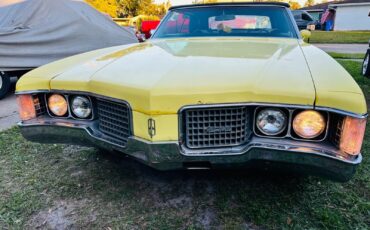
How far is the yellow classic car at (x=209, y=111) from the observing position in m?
1.66

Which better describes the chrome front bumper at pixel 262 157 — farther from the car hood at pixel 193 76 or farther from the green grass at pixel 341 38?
the green grass at pixel 341 38

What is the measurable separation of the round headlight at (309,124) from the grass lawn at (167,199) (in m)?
0.71

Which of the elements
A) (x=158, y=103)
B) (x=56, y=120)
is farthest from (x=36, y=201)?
(x=158, y=103)

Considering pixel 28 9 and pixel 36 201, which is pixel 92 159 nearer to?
pixel 36 201

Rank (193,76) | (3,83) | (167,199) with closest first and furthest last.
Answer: (193,76) → (167,199) → (3,83)

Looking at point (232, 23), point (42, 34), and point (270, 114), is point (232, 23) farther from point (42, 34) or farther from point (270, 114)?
point (42, 34)

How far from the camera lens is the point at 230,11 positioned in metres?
3.28

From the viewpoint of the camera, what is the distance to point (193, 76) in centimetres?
181

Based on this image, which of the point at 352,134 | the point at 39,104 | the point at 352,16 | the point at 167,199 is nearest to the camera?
the point at 352,134

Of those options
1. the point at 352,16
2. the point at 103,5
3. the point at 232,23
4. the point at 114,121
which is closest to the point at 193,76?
the point at 114,121

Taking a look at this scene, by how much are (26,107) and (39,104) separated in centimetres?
9

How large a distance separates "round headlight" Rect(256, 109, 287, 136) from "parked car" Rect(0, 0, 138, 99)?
5167 mm

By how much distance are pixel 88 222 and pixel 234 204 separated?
3.40 ft

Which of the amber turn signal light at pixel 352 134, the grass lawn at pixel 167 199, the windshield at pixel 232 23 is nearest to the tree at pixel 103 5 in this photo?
the windshield at pixel 232 23
